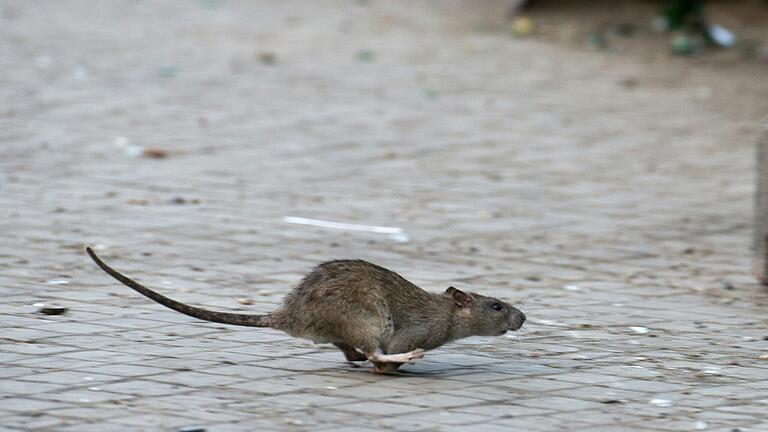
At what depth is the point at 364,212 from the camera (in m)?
9.18

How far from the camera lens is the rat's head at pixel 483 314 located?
5430mm

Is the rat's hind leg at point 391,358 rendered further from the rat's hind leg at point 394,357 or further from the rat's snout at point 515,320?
the rat's snout at point 515,320

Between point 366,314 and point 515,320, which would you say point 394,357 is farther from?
point 515,320

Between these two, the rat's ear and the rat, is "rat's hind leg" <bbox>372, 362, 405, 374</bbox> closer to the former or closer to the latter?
the rat

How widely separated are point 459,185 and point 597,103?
3.94m

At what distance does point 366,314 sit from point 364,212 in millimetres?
4052

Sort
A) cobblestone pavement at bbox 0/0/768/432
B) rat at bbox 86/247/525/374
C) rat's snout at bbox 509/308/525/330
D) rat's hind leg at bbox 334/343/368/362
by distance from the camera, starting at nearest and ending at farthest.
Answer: cobblestone pavement at bbox 0/0/768/432, rat at bbox 86/247/525/374, rat's hind leg at bbox 334/343/368/362, rat's snout at bbox 509/308/525/330

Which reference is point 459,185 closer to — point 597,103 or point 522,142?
point 522,142

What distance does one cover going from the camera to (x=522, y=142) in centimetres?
1190

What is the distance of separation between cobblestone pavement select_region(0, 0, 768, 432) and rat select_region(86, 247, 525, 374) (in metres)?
0.14

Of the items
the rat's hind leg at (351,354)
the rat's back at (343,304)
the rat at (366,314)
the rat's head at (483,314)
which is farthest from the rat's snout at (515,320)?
the rat's hind leg at (351,354)

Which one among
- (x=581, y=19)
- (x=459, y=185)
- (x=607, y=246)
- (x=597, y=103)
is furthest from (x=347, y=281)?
(x=581, y=19)

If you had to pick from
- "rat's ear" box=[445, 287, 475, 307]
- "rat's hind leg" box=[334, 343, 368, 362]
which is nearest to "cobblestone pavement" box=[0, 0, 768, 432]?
"rat's hind leg" box=[334, 343, 368, 362]

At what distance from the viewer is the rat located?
514cm
